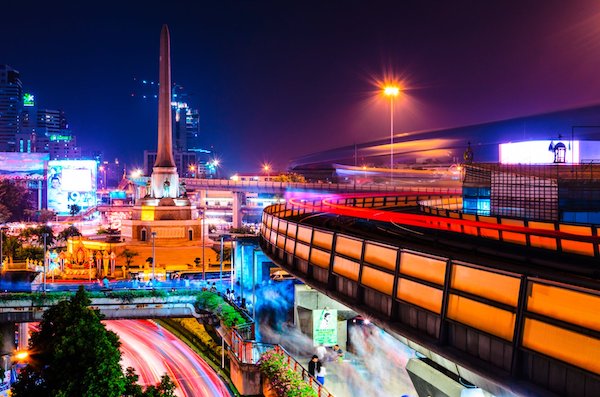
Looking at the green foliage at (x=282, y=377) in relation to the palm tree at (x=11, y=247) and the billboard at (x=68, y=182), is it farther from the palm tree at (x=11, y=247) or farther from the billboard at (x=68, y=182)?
the billboard at (x=68, y=182)

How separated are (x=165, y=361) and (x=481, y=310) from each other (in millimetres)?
22367

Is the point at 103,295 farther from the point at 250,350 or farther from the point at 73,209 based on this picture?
the point at 73,209

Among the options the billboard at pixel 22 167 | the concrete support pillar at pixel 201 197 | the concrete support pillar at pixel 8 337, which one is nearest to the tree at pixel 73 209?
the billboard at pixel 22 167

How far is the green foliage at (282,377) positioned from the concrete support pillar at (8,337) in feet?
59.9

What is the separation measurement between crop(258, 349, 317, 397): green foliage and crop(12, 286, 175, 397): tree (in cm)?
380

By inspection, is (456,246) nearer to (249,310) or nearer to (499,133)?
(249,310)

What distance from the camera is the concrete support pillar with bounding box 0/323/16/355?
105ft

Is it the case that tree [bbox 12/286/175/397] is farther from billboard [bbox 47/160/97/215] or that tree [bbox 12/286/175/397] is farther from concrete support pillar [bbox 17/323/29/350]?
billboard [bbox 47/160/97/215]

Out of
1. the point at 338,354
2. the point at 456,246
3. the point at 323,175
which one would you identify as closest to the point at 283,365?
the point at 338,354

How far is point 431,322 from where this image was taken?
12242 mm

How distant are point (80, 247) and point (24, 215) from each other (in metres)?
81.5

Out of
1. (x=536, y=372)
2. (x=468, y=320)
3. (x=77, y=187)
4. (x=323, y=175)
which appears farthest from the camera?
(x=323, y=175)

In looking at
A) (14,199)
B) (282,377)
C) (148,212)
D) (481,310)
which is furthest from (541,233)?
(14,199)

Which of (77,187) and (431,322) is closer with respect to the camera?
(431,322)
